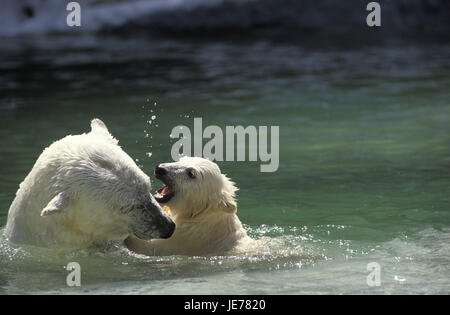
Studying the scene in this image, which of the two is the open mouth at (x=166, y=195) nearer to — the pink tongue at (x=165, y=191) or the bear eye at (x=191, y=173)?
the pink tongue at (x=165, y=191)

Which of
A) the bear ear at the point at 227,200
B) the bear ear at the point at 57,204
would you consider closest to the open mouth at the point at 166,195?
the bear ear at the point at 227,200

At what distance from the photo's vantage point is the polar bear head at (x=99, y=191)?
4992mm

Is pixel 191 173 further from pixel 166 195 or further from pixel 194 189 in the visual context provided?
pixel 166 195

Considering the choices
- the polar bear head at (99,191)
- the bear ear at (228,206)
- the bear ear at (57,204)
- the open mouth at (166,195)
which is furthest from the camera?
the open mouth at (166,195)

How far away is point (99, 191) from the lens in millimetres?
5000

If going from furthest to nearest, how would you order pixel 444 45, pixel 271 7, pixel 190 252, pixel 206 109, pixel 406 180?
pixel 271 7, pixel 444 45, pixel 206 109, pixel 406 180, pixel 190 252

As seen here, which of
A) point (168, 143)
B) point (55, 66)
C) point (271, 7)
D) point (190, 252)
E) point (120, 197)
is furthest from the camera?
point (271, 7)

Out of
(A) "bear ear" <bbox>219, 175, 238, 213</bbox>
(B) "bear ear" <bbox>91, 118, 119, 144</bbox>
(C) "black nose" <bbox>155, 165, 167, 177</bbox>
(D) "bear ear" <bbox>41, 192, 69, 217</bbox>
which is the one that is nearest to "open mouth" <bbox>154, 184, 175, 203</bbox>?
(C) "black nose" <bbox>155, 165, 167, 177</bbox>

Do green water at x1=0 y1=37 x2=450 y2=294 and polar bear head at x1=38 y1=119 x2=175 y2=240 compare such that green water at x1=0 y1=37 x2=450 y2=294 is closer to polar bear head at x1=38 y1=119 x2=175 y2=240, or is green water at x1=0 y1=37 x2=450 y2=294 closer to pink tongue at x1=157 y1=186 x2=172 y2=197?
polar bear head at x1=38 y1=119 x2=175 y2=240
